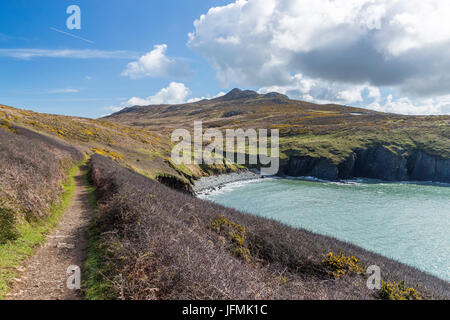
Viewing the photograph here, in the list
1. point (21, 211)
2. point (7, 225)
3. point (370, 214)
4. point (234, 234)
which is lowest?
point (370, 214)

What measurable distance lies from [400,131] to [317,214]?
3072 inches

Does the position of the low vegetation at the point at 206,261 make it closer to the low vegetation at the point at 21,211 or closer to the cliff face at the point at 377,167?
the low vegetation at the point at 21,211

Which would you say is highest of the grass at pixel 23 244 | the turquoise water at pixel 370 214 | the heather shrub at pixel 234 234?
the grass at pixel 23 244

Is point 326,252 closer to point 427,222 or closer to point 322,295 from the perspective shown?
point 322,295

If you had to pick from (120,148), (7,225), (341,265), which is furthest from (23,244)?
(120,148)

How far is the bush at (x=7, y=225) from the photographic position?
817 cm

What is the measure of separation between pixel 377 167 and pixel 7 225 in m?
86.3

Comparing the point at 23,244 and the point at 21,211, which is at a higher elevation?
the point at 21,211

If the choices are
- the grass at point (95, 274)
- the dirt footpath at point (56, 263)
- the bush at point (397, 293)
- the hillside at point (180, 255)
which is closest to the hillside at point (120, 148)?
the hillside at point (180, 255)

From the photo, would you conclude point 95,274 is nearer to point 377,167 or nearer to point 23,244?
point 23,244

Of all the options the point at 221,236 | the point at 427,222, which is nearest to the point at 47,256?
the point at 221,236

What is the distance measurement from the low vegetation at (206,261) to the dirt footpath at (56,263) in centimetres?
70

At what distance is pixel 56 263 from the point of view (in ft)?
26.4

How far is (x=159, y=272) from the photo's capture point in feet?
20.1
